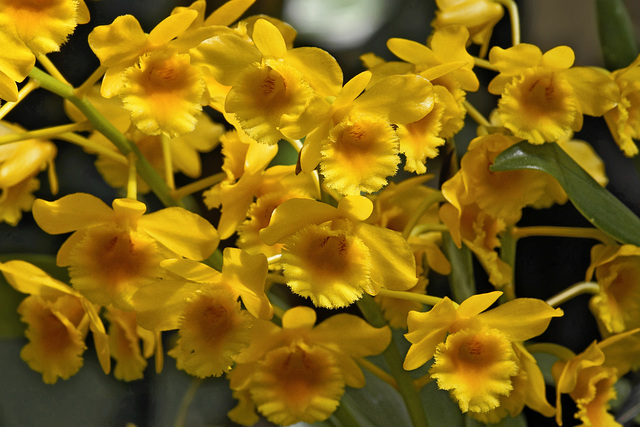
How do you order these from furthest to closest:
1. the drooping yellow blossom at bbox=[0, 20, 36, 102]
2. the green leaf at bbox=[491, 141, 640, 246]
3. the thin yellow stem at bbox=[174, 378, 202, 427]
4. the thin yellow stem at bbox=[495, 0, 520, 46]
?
1. the thin yellow stem at bbox=[174, 378, 202, 427]
2. the thin yellow stem at bbox=[495, 0, 520, 46]
3. the green leaf at bbox=[491, 141, 640, 246]
4. the drooping yellow blossom at bbox=[0, 20, 36, 102]

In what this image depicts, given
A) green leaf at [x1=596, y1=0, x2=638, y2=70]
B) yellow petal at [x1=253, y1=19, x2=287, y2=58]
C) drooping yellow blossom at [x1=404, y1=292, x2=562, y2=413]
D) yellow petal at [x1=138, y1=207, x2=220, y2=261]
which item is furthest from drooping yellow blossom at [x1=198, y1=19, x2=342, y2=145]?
green leaf at [x1=596, y1=0, x2=638, y2=70]

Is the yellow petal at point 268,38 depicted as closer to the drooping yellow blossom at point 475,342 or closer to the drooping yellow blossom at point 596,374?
the drooping yellow blossom at point 475,342

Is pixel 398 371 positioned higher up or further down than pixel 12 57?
further down

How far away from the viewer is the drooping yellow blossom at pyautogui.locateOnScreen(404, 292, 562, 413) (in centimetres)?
57

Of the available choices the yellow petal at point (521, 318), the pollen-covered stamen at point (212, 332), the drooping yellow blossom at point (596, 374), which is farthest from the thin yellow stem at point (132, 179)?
the drooping yellow blossom at point (596, 374)

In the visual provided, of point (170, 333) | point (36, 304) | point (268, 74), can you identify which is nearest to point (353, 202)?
point (268, 74)

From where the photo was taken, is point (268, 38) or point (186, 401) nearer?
point (268, 38)

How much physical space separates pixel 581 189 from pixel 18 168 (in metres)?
0.59

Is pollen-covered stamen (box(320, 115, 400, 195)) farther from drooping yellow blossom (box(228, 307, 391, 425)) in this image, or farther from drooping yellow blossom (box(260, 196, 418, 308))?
drooping yellow blossom (box(228, 307, 391, 425))

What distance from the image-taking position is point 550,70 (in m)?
0.67

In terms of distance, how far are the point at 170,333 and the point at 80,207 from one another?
438 mm

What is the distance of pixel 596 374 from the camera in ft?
2.21

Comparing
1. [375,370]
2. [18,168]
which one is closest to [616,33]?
[375,370]

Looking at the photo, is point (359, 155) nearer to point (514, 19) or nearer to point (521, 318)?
point (521, 318)
